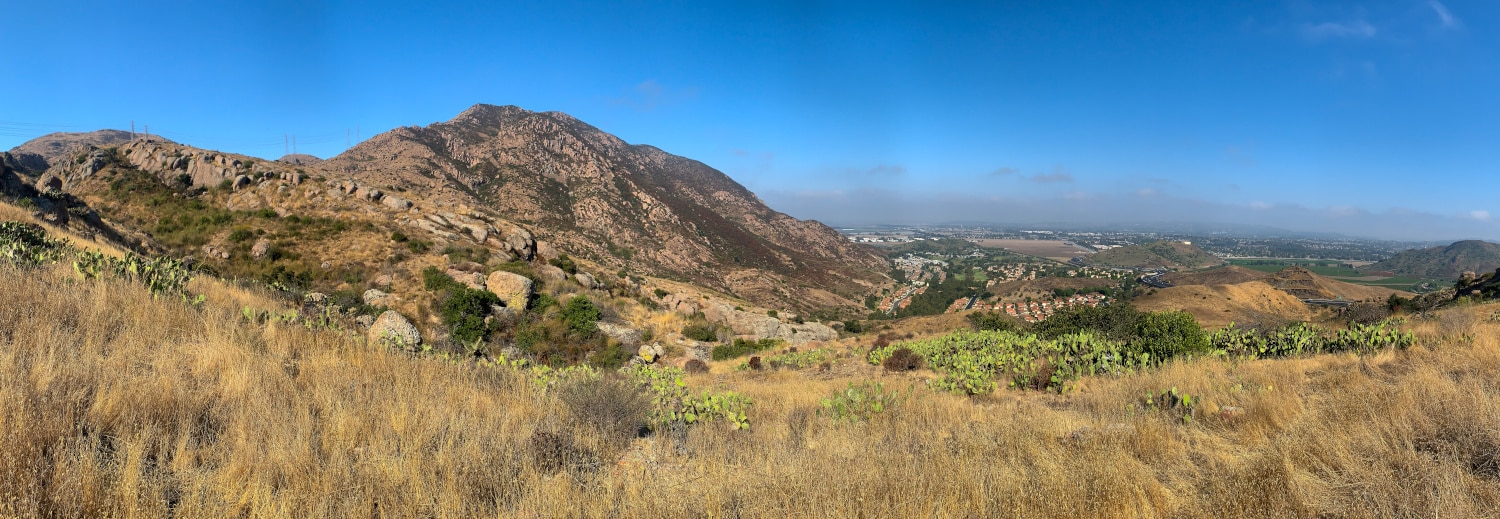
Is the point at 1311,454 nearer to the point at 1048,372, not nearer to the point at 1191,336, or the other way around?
the point at 1048,372

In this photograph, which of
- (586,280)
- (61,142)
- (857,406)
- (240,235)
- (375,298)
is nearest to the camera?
(857,406)

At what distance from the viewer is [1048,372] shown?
846 cm

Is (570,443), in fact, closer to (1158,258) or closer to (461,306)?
(461,306)

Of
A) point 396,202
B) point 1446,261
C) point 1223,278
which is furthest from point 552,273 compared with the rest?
point 1446,261

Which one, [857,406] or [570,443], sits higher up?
[570,443]

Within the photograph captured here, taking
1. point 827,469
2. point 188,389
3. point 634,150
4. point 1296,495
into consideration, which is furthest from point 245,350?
point 634,150

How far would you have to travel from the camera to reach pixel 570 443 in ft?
13.2

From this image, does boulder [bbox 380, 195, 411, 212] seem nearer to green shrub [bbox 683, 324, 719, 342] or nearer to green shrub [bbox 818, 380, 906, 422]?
green shrub [bbox 683, 324, 719, 342]

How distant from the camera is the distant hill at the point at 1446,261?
11071 cm

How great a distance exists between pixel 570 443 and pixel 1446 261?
8004 inches

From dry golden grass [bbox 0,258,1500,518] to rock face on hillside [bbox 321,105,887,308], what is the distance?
47309 mm

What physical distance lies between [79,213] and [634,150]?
139 m

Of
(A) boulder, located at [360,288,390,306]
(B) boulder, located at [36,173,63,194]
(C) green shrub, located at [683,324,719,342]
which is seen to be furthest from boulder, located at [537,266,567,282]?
(B) boulder, located at [36,173,63,194]

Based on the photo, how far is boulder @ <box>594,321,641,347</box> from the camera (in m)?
19.5
